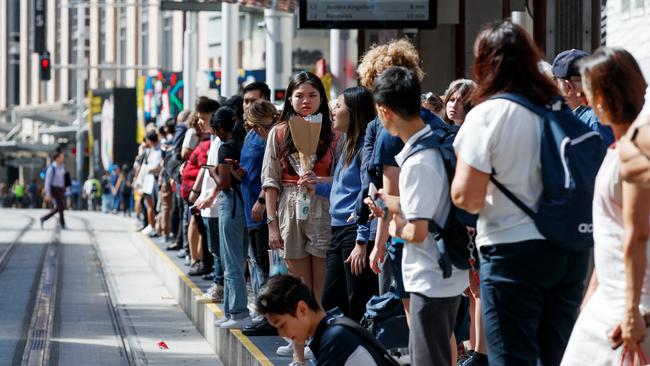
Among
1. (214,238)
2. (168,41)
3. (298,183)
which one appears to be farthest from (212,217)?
(168,41)

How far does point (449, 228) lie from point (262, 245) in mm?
4490

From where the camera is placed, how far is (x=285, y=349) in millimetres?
9477

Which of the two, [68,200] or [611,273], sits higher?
[611,273]

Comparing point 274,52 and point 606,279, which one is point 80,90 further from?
point 606,279

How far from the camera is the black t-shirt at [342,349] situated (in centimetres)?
606

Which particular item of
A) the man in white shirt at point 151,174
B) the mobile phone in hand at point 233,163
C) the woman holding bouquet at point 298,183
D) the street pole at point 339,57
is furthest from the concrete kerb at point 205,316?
the street pole at point 339,57

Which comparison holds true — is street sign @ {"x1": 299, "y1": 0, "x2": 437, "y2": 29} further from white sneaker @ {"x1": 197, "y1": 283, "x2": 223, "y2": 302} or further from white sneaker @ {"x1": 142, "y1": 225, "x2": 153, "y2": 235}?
white sneaker @ {"x1": 142, "y1": 225, "x2": 153, "y2": 235}

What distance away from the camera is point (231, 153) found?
37.2 feet

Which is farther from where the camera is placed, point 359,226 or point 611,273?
point 359,226

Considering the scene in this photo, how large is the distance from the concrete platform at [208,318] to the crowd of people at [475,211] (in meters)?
0.29

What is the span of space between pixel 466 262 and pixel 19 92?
8666cm

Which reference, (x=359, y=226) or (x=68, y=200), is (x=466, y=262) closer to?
(x=359, y=226)

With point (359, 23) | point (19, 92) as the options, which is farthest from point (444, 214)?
point (19, 92)

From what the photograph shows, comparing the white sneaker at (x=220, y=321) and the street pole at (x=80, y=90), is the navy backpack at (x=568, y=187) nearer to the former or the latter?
the white sneaker at (x=220, y=321)
